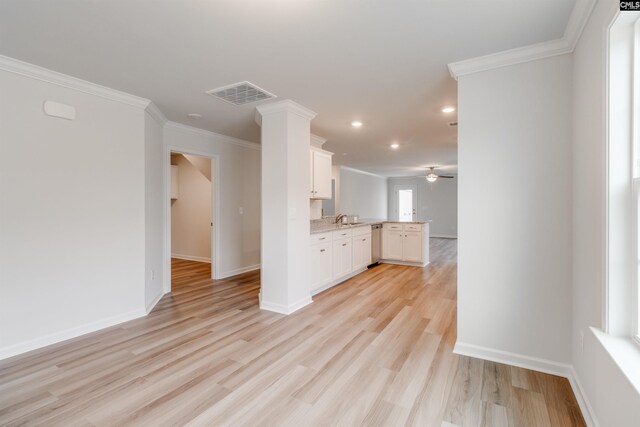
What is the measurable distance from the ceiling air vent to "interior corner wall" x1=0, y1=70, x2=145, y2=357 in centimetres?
102

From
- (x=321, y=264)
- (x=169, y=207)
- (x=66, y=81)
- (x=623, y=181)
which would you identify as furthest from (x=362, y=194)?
(x=623, y=181)

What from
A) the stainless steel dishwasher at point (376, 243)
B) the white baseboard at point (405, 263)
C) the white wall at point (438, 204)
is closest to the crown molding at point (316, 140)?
the stainless steel dishwasher at point (376, 243)

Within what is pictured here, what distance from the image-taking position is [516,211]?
2.36 m

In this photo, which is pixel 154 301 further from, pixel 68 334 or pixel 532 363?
pixel 532 363

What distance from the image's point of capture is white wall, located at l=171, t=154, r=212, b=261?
677cm

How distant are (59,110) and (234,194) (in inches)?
113

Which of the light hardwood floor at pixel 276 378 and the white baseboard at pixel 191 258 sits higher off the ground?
the white baseboard at pixel 191 258

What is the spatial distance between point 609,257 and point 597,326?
16.9 inches

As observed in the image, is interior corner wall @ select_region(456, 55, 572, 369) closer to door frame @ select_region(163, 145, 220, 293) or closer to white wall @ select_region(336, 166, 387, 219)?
door frame @ select_region(163, 145, 220, 293)

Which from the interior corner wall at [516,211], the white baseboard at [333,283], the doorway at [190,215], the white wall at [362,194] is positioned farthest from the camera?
A: the white wall at [362,194]

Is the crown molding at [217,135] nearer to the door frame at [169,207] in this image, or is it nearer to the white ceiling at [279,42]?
the door frame at [169,207]

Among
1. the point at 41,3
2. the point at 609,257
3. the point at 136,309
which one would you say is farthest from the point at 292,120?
the point at 609,257

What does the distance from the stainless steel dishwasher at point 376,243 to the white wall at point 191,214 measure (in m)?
3.57

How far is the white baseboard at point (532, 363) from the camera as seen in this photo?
6.25ft
